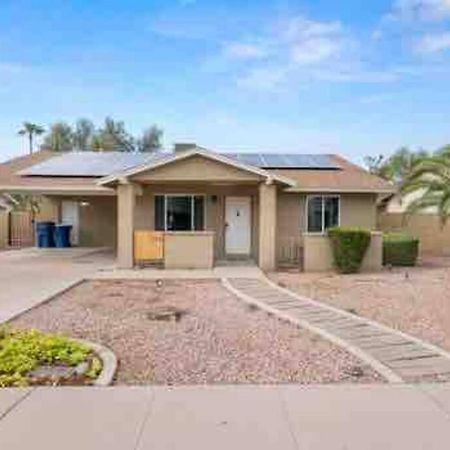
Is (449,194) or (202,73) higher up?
(202,73)

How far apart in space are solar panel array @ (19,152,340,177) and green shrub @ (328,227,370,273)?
624cm

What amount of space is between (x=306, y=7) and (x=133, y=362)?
32.4 feet

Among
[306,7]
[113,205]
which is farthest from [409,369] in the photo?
[113,205]

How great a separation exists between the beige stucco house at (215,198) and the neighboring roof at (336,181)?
35mm

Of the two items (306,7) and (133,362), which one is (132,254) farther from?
(133,362)

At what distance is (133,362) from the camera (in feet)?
28.1

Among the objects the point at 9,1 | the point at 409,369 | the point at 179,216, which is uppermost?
the point at 9,1

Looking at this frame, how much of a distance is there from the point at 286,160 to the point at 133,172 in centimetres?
899

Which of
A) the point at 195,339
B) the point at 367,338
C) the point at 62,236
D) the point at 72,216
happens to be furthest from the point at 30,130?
the point at 367,338

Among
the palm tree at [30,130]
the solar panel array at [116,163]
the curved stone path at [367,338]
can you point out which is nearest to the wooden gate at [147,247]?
the solar panel array at [116,163]

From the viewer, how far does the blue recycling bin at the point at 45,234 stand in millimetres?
30203

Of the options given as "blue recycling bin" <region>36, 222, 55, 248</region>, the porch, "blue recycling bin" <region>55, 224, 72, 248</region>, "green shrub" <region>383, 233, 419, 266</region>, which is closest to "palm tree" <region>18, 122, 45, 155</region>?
"blue recycling bin" <region>36, 222, 55, 248</region>

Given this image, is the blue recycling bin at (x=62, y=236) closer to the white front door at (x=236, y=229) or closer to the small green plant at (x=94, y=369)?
the white front door at (x=236, y=229)

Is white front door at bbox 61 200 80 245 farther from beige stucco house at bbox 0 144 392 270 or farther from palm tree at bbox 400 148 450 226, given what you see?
palm tree at bbox 400 148 450 226
